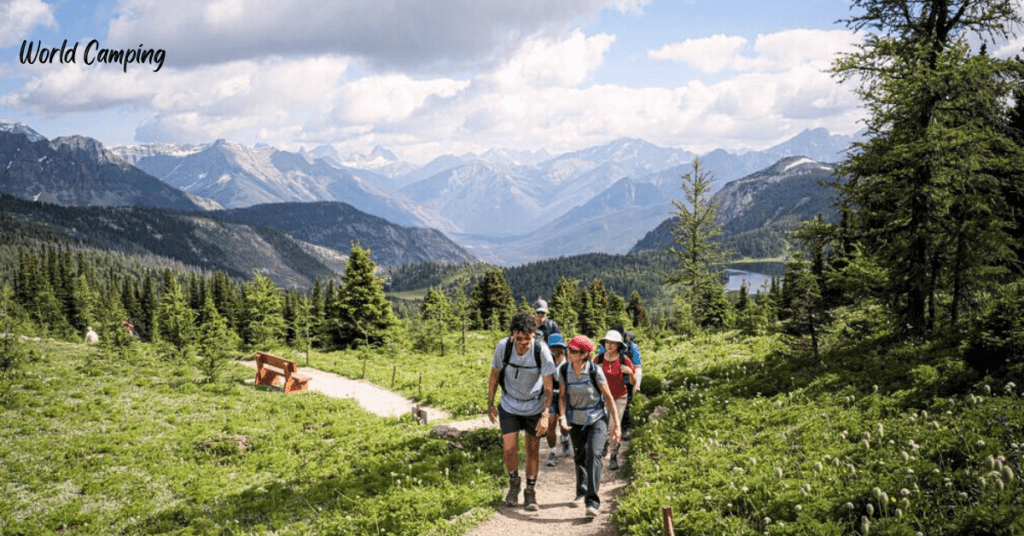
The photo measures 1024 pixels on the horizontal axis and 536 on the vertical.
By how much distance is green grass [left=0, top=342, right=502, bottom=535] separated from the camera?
392 inches

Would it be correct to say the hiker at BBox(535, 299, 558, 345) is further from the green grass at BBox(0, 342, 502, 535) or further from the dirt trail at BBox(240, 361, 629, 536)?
the green grass at BBox(0, 342, 502, 535)

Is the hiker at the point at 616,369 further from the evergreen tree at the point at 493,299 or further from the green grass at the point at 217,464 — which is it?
the evergreen tree at the point at 493,299

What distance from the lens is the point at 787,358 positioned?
50.5 ft

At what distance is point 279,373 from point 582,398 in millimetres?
17737

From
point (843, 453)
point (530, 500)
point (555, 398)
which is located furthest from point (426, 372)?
point (843, 453)

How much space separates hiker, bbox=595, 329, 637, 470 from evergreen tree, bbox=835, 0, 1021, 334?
8359 mm

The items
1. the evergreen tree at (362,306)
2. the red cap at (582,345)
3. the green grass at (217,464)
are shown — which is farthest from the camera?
the evergreen tree at (362,306)

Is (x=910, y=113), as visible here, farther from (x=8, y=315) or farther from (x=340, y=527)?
(x=8, y=315)

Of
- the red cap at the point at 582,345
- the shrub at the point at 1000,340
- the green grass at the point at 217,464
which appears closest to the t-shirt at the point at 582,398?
the red cap at the point at 582,345

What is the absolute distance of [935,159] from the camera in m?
12.6

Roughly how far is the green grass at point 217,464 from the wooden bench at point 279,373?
1.44m

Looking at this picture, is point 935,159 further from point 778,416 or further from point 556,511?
point 556,511

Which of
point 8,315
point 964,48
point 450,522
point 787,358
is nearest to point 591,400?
point 450,522

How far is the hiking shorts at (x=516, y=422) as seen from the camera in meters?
8.96
